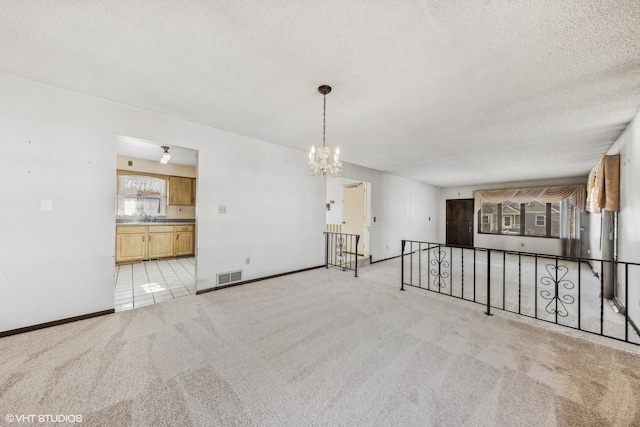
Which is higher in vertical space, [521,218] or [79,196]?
[79,196]

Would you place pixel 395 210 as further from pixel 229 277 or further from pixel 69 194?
pixel 69 194

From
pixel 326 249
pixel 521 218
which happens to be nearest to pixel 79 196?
pixel 326 249

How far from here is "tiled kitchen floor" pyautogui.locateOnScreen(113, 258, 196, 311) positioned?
11.2ft

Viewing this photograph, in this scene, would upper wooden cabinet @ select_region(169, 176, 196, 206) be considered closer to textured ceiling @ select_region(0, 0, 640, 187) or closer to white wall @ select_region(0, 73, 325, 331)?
white wall @ select_region(0, 73, 325, 331)

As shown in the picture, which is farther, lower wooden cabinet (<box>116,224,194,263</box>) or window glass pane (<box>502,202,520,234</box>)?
window glass pane (<box>502,202,520,234</box>)

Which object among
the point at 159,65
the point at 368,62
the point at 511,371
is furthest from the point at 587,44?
the point at 159,65

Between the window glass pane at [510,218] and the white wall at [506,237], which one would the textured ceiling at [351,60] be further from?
the window glass pane at [510,218]

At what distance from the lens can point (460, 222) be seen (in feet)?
31.4

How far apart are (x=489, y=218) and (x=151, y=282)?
10379mm

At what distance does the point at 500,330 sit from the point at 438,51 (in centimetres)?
285

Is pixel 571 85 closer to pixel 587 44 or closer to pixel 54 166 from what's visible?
pixel 587 44

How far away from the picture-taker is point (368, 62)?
2039mm

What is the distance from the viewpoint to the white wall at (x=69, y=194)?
2.42m

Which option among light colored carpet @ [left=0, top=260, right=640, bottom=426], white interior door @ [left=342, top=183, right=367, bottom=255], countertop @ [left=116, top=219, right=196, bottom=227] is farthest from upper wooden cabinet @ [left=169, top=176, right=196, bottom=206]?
white interior door @ [left=342, top=183, right=367, bottom=255]
